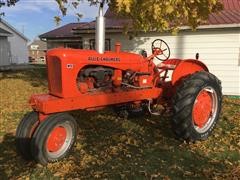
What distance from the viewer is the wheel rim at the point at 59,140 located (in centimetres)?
640

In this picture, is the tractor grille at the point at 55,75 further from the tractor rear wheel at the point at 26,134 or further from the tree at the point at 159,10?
the tree at the point at 159,10

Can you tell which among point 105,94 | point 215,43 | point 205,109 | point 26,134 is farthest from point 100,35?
point 215,43

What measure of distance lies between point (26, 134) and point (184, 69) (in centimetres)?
338

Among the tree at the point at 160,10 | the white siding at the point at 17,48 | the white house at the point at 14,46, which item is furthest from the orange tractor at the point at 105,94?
the white siding at the point at 17,48

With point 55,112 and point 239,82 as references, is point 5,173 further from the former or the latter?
point 239,82

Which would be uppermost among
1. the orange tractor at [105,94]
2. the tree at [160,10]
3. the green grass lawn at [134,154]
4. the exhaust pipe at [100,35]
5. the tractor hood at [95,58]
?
the tree at [160,10]

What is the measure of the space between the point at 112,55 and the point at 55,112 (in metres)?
1.64

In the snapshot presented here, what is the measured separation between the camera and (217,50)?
47.1ft

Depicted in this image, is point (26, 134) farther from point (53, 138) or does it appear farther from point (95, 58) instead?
point (95, 58)

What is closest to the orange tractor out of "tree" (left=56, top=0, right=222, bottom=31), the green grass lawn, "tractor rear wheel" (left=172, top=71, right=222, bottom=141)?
"tractor rear wheel" (left=172, top=71, right=222, bottom=141)

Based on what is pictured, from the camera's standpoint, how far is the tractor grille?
6.55 m

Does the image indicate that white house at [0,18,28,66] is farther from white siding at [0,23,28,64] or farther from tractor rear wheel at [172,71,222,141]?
tractor rear wheel at [172,71,222,141]

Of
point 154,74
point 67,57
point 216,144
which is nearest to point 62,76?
point 67,57

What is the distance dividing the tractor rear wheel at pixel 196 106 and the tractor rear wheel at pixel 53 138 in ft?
6.14
